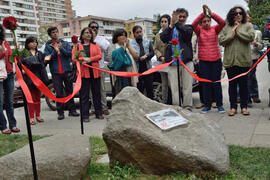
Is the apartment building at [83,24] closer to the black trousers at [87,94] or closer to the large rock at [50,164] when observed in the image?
the black trousers at [87,94]

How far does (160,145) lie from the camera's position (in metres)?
2.91

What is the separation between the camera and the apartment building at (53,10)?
114 m

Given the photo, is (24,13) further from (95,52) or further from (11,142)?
(11,142)

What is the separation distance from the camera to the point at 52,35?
20.9 feet

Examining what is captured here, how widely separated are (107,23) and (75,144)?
9821 cm

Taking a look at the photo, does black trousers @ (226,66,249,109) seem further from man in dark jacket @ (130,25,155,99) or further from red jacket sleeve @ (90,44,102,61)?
red jacket sleeve @ (90,44,102,61)

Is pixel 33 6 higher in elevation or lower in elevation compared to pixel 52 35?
higher

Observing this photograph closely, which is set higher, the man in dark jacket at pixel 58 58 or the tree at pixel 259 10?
the tree at pixel 259 10

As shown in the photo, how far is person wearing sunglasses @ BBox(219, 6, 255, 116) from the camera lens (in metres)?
5.42

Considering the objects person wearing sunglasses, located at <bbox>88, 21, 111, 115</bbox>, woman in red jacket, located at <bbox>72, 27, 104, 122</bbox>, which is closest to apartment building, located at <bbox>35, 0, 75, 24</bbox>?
person wearing sunglasses, located at <bbox>88, 21, 111, 115</bbox>

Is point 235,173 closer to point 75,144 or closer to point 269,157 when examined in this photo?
point 269,157

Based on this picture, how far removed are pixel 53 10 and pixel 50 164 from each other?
418 ft

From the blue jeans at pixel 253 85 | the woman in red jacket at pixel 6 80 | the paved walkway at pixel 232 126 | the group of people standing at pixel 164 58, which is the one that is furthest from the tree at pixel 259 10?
the woman in red jacket at pixel 6 80

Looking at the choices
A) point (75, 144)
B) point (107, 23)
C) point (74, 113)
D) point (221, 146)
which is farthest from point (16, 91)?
point (107, 23)
